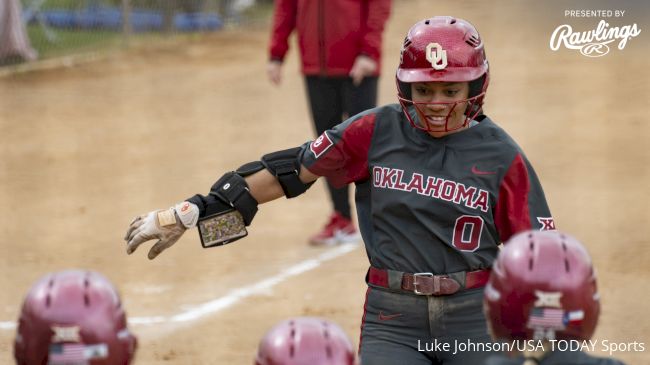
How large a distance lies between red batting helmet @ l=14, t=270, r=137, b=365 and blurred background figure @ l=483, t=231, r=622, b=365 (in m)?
1.00

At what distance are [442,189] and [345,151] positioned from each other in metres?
0.42

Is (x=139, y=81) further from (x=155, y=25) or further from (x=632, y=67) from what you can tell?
(x=632, y=67)

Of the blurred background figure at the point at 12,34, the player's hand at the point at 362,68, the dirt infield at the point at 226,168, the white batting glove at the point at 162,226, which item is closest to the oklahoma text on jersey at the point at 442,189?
the white batting glove at the point at 162,226

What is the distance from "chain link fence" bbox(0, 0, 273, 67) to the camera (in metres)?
15.0

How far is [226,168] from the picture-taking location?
409 inches

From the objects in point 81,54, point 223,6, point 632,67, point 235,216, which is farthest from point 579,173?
point 223,6

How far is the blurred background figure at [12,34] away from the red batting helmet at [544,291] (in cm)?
1234

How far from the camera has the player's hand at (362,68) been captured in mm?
7797

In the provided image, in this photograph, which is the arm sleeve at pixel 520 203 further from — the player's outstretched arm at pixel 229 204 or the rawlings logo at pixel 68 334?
the rawlings logo at pixel 68 334

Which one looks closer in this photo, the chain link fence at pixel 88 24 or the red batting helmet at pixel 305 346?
the red batting helmet at pixel 305 346

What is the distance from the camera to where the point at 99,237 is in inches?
332

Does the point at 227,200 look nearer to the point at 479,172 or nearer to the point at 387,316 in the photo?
the point at 387,316

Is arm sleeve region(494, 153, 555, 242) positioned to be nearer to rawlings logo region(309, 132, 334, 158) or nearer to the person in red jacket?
rawlings logo region(309, 132, 334, 158)

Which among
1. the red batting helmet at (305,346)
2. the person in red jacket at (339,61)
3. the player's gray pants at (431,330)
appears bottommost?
the person in red jacket at (339,61)
